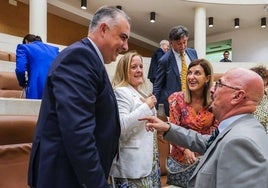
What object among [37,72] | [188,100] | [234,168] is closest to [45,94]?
[234,168]

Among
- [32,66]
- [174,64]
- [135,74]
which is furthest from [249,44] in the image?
[135,74]

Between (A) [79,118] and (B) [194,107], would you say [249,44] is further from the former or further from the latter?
(A) [79,118]

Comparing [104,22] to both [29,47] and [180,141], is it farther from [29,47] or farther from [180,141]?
[29,47]

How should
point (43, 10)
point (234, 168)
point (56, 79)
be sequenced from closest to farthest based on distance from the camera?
point (234, 168) < point (56, 79) < point (43, 10)

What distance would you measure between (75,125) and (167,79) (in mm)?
2339

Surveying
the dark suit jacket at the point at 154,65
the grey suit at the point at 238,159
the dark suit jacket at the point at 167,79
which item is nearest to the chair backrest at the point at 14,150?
the grey suit at the point at 238,159

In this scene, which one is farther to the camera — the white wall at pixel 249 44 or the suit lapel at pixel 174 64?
the white wall at pixel 249 44

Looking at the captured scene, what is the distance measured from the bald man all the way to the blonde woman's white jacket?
1.75 ft

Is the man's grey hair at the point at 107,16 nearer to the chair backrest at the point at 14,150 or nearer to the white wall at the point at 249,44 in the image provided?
the chair backrest at the point at 14,150

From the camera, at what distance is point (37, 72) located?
11.3 ft

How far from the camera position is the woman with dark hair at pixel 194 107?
A: 2311mm

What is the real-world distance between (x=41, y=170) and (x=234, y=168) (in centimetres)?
71

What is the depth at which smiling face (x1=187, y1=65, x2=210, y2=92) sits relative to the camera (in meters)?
2.43

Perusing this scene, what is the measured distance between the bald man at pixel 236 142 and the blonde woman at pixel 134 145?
0.54m
